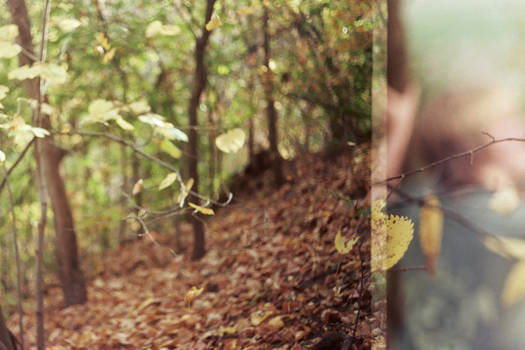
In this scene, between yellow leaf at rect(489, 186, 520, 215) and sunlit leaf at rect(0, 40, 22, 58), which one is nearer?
yellow leaf at rect(489, 186, 520, 215)

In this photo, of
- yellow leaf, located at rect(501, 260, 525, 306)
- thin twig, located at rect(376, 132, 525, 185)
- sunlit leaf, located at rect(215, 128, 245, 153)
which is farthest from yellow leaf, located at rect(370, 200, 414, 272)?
sunlit leaf, located at rect(215, 128, 245, 153)

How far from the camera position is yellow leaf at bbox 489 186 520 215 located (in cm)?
96

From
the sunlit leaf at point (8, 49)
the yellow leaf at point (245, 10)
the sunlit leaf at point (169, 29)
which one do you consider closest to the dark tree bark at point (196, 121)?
the yellow leaf at point (245, 10)

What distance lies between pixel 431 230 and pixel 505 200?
0.19 metres

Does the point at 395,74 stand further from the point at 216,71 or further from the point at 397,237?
the point at 216,71

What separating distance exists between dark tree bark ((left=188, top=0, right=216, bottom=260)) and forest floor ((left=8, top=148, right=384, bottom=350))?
5 cm

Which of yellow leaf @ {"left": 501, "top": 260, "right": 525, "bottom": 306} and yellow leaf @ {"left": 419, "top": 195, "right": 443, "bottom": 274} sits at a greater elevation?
yellow leaf @ {"left": 419, "top": 195, "right": 443, "bottom": 274}

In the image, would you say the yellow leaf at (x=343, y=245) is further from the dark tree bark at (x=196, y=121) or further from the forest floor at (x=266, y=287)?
the dark tree bark at (x=196, y=121)

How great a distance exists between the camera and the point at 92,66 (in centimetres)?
223

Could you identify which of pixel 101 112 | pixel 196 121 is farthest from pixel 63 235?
pixel 101 112

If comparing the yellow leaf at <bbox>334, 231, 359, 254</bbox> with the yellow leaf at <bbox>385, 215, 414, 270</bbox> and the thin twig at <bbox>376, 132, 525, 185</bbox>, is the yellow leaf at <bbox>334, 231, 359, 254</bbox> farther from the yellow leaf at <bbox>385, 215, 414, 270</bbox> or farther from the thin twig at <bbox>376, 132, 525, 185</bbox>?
the thin twig at <bbox>376, 132, 525, 185</bbox>

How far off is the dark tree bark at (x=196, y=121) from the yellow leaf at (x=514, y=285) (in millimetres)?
1211

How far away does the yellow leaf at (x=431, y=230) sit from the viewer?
1052mm

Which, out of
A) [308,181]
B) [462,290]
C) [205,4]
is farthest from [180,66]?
[462,290]
